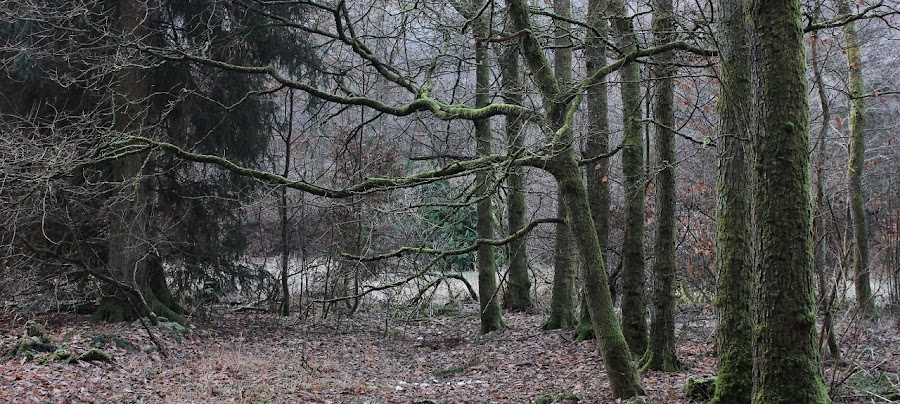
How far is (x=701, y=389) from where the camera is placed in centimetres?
697

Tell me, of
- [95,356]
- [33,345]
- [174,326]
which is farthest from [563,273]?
[33,345]

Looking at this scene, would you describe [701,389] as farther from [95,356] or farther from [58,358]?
[58,358]

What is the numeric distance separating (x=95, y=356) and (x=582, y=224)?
671 cm

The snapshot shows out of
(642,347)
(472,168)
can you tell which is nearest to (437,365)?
(642,347)

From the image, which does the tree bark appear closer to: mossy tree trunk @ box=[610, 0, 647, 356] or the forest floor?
the forest floor

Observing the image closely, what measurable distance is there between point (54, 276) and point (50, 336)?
205cm

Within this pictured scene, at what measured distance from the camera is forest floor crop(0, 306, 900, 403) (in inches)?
314

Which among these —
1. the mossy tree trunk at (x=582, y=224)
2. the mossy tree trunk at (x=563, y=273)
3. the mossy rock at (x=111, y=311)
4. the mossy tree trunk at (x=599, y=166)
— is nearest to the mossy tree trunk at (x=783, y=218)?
the mossy tree trunk at (x=582, y=224)

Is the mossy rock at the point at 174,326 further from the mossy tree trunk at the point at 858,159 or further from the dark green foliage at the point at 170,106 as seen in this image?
the mossy tree trunk at the point at 858,159

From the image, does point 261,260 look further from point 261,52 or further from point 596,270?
point 596,270

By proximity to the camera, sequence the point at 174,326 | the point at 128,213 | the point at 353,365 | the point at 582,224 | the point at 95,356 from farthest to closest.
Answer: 1. the point at 128,213
2. the point at 174,326
3. the point at 353,365
4. the point at 95,356
5. the point at 582,224

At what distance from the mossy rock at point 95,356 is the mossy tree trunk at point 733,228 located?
773 centimetres

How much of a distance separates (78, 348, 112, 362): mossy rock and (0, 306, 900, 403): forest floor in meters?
0.18

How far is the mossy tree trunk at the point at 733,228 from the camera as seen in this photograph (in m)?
6.10
